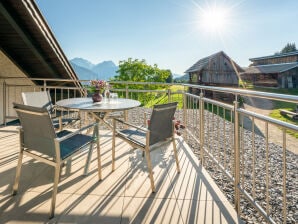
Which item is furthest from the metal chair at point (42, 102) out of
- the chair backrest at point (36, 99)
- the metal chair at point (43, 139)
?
the metal chair at point (43, 139)

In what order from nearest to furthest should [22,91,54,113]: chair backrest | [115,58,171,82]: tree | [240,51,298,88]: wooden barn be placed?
1. [22,91,54,113]: chair backrest
2. [115,58,171,82]: tree
3. [240,51,298,88]: wooden barn

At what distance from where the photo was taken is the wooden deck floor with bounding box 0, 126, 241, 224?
5.57ft

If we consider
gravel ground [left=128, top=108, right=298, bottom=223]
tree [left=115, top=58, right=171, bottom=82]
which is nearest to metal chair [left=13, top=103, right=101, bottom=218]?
gravel ground [left=128, top=108, right=298, bottom=223]

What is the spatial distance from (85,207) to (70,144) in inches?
24.9

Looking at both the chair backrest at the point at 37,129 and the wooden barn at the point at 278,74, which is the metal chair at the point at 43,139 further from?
the wooden barn at the point at 278,74

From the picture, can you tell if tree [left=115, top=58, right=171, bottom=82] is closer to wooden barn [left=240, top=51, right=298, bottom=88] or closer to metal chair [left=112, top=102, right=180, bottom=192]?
wooden barn [left=240, top=51, right=298, bottom=88]

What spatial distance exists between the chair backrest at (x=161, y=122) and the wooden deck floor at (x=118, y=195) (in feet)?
1.72

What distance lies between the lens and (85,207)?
1.82 m

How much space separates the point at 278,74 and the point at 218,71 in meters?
11.6

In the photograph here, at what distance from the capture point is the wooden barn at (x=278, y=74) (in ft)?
84.3

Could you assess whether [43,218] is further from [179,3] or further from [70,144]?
[179,3]

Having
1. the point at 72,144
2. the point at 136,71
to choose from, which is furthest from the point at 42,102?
the point at 136,71

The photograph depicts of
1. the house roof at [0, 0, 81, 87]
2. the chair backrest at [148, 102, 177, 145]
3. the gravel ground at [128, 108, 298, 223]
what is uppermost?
the house roof at [0, 0, 81, 87]

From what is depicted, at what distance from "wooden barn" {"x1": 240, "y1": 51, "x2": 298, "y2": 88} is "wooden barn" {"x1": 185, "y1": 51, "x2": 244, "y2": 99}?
484 centimetres
